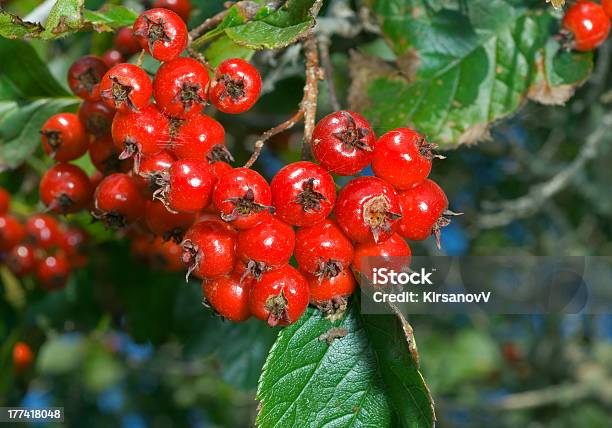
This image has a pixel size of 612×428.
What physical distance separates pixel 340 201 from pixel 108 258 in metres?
1.82

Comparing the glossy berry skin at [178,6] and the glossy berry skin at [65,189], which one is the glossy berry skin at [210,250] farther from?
the glossy berry skin at [178,6]

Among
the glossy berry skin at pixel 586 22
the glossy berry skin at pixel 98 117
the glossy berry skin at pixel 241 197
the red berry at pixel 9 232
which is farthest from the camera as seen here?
the red berry at pixel 9 232

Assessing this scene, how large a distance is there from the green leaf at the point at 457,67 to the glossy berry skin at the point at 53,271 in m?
1.41

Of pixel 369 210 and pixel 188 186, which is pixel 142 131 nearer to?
pixel 188 186

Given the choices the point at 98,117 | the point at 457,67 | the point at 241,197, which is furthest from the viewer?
the point at 457,67

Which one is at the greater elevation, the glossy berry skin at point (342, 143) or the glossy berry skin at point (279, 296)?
the glossy berry skin at point (342, 143)

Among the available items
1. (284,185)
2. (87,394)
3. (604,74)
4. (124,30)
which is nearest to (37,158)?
(124,30)

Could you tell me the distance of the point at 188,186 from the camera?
4.56ft

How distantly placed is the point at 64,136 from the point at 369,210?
0.99 m

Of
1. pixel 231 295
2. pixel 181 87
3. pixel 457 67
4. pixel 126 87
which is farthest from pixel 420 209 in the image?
pixel 457 67

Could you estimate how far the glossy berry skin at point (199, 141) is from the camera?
1.50m

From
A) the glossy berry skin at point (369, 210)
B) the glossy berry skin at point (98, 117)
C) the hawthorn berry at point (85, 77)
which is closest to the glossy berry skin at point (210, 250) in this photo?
the glossy berry skin at point (369, 210)

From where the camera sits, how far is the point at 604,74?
3.06m

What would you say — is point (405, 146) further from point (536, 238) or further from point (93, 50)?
point (536, 238)
